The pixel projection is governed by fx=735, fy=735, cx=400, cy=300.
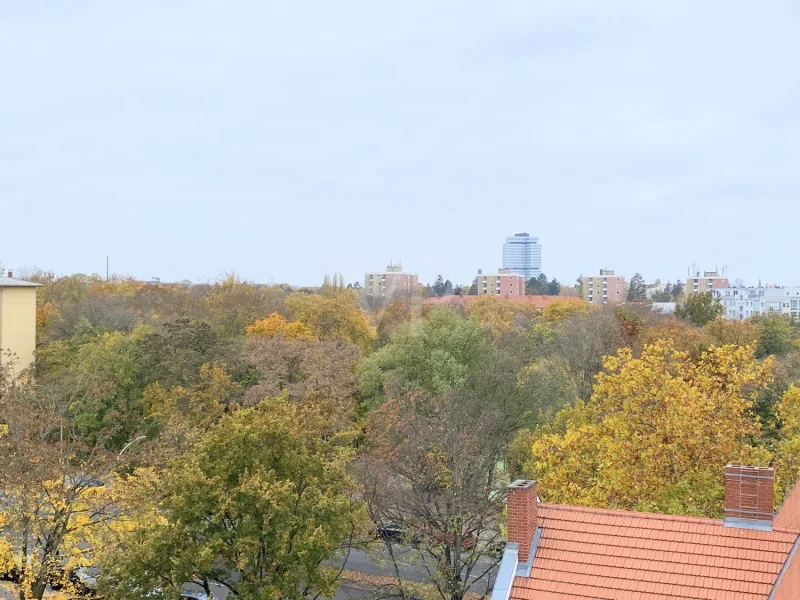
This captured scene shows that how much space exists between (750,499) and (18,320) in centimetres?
4997

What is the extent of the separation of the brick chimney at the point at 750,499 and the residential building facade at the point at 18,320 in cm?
4747

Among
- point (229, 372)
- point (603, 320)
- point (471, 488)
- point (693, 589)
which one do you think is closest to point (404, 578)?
point (471, 488)

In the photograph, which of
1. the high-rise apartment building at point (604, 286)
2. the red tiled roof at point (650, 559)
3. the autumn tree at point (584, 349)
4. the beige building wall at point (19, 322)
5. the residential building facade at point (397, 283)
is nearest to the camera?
the red tiled roof at point (650, 559)

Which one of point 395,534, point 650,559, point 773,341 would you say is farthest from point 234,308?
point 650,559

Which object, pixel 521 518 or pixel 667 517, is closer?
pixel 521 518

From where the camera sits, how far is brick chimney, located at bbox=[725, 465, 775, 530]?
12.9 meters

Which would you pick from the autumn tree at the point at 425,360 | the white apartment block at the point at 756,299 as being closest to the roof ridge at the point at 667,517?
the autumn tree at the point at 425,360

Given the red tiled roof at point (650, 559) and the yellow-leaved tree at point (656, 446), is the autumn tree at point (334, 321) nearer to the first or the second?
the yellow-leaved tree at point (656, 446)

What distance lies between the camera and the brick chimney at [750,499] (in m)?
12.9

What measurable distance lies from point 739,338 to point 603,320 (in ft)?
28.0

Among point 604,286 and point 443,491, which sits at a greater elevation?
point 604,286

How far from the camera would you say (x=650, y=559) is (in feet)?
41.9

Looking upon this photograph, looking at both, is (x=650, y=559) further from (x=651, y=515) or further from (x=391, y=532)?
(x=391, y=532)

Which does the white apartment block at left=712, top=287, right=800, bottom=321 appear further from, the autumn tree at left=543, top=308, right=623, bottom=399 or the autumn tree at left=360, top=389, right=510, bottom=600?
the autumn tree at left=360, top=389, right=510, bottom=600
